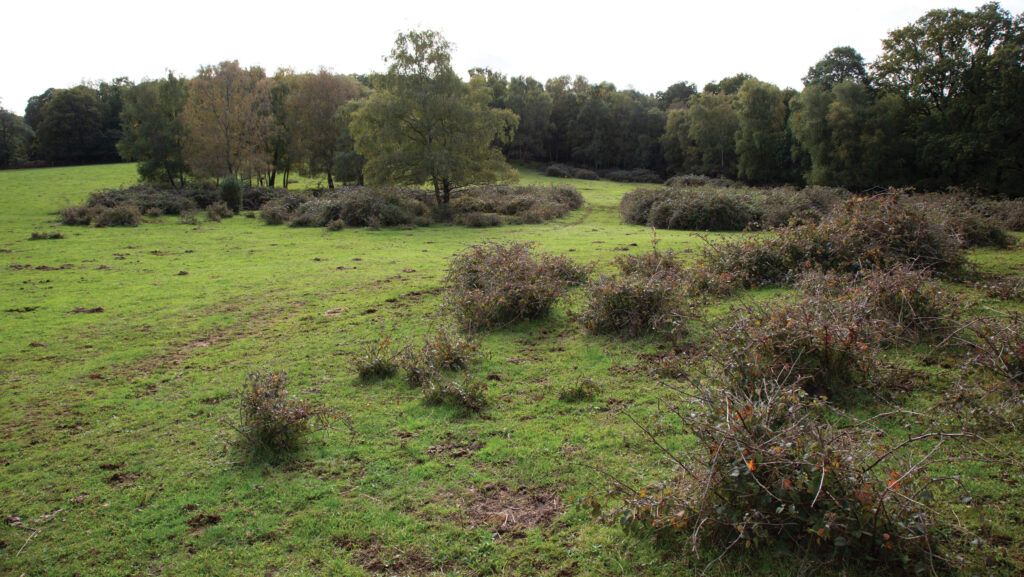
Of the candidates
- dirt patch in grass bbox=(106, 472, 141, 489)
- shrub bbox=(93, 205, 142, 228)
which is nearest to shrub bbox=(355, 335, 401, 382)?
dirt patch in grass bbox=(106, 472, 141, 489)

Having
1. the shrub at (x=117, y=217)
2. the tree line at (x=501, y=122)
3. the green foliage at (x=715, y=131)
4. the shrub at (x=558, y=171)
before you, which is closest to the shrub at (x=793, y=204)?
the tree line at (x=501, y=122)

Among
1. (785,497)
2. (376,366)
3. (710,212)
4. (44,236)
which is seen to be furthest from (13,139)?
(785,497)

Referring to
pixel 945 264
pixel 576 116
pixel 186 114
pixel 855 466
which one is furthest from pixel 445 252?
pixel 576 116

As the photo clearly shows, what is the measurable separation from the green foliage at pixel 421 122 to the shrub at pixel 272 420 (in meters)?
27.3

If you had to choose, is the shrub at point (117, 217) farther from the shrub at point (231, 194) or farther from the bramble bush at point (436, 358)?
the bramble bush at point (436, 358)

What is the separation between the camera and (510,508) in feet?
16.8

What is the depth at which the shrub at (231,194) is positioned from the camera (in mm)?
37406

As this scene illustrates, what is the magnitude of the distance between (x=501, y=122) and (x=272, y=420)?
1225 inches

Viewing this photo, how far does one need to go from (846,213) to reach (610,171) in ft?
219

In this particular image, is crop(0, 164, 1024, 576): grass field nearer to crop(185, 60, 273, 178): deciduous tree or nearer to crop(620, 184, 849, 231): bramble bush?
crop(620, 184, 849, 231): bramble bush

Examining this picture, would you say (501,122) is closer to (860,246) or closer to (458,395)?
(860,246)

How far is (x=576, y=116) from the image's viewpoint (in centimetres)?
8306

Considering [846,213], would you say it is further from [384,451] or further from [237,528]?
[237,528]

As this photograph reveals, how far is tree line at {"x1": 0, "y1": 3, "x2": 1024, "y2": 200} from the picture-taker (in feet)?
111
